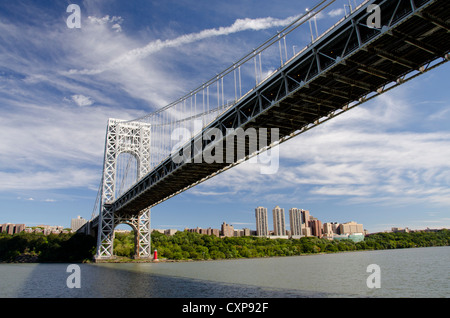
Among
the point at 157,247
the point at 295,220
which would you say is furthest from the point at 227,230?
the point at 157,247

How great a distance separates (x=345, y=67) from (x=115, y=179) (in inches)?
1935

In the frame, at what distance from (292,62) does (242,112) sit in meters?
5.68

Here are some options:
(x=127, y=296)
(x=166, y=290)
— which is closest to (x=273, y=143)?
(x=166, y=290)

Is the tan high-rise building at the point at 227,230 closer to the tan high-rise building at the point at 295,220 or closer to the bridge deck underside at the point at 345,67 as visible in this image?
the tan high-rise building at the point at 295,220

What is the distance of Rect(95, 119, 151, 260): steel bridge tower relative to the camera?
57.2 metres

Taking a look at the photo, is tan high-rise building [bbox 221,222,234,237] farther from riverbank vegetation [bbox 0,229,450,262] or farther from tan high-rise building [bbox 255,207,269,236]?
riverbank vegetation [bbox 0,229,450,262]

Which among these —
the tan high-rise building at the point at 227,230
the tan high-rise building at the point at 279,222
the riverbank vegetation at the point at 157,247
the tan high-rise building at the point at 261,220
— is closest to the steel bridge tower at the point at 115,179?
the riverbank vegetation at the point at 157,247

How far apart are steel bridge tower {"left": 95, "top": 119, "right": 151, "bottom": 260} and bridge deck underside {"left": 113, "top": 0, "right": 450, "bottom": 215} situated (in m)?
37.3

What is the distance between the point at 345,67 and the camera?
17484mm

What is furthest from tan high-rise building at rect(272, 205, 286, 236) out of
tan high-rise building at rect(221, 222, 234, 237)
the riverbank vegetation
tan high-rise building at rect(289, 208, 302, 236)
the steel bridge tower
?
the steel bridge tower

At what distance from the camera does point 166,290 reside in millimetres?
22625

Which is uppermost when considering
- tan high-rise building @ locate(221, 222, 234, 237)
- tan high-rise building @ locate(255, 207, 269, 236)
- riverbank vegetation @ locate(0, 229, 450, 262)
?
tan high-rise building @ locate(255, 207, 269, 236)

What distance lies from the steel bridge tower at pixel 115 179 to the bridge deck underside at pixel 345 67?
37257 millimetres
